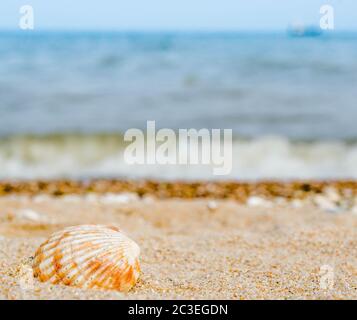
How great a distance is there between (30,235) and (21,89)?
1182 centimetres

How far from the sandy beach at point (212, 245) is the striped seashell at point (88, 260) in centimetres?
7

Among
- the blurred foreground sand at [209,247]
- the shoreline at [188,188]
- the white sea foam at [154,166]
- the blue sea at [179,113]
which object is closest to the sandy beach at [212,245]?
the blurred foreground sand at [209,247]

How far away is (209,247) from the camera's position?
3.60 meters

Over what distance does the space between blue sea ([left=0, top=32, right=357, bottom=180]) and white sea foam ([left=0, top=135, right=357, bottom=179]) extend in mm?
17

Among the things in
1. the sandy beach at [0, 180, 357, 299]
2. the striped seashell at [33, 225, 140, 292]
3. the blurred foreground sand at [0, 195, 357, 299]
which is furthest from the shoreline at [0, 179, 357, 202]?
the striped seashell at [33, 225, 140, 292]

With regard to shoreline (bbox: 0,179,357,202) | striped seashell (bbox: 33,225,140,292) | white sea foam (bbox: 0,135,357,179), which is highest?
striped seashell (bbox: 33,225,140,292)

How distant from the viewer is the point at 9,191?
7176 mm

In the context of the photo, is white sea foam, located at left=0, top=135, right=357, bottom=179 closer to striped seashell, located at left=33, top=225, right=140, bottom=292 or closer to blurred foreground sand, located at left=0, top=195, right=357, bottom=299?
blurred foreground sand, located at left=0, top=195, right=357, bottom=299

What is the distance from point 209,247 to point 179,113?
357 inches

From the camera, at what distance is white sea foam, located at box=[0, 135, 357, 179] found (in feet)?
27.1

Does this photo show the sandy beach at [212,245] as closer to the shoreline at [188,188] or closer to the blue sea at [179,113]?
the shoreline at [188,188]

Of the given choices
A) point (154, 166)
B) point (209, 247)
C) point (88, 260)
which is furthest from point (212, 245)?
point (154, 166)
